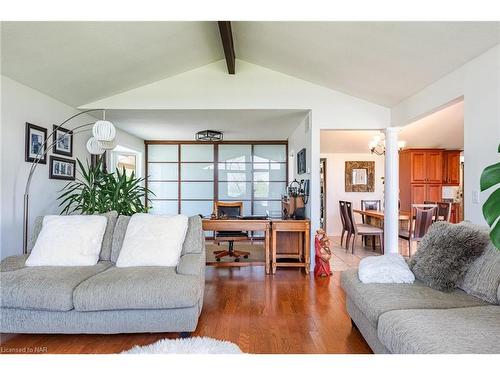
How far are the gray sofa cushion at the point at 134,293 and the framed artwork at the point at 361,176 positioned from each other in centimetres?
593

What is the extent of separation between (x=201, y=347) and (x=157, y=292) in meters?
0.46

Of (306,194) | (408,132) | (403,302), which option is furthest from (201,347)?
(408,132)

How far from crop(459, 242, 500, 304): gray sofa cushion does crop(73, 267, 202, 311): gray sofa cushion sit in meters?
1.73

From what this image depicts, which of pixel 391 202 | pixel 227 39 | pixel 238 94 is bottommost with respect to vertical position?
pixel 391 202

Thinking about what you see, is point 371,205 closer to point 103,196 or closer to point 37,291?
point 103,196

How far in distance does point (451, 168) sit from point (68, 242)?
7.31 metres

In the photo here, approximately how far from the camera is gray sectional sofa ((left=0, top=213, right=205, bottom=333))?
200cm

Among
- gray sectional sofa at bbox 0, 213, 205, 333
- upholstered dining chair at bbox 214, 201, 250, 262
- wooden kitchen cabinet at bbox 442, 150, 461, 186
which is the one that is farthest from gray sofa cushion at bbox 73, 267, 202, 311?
wooden kitchen cabinet at bbox 442, 150, 461, 186

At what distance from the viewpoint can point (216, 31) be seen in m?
3.36

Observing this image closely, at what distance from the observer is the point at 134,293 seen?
2037 millimetres

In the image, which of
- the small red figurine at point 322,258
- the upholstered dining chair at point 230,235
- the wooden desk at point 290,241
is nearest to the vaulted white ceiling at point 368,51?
the wooden desk at point 290,241

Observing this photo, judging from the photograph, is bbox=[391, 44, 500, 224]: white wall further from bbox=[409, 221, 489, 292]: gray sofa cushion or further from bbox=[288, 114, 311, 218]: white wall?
bbox=[288, 114, 311, 218]: white wall

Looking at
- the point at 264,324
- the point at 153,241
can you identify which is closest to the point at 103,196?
the point at 153,241
